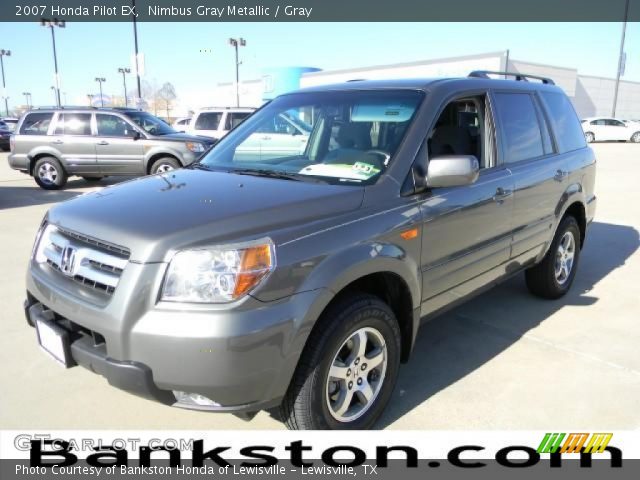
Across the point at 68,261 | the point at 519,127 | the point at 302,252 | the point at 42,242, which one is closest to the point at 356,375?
the point at 302,252

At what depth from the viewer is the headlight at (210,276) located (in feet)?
7.31

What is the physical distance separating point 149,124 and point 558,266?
10.1 m

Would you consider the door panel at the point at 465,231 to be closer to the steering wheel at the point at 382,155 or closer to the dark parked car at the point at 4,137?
the steering wheel at the point at 382,155

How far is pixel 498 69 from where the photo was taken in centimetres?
3744

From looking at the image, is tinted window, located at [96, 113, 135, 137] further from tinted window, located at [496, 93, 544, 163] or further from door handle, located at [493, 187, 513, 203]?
door handle, located at [493, 187, 513, 203]

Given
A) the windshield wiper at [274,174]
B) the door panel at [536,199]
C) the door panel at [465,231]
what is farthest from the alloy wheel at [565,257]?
the windshield wiper at [274,174]

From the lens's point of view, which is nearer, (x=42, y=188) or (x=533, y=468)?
(x=533, y=468)

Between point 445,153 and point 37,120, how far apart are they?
1163cm

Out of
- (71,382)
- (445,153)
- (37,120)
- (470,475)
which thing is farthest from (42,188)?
Answer: (470,475)

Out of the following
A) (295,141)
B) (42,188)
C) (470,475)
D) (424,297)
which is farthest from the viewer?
(42,188)

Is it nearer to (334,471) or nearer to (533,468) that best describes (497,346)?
(533,468)

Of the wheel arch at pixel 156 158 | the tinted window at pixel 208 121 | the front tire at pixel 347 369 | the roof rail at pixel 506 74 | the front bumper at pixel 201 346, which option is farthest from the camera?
the tinted window at pixel 208 121

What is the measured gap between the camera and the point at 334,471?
2.63 meters

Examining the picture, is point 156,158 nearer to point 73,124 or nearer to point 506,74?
point 73,124
